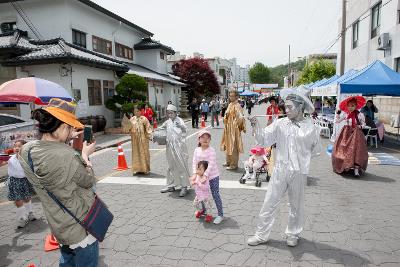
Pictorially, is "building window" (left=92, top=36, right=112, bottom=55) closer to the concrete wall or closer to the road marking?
the concrete wall

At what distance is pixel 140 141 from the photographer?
722cm

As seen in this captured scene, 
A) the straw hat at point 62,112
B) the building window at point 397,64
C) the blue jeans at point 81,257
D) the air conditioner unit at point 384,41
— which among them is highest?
the air conditioner unit at point 384,41

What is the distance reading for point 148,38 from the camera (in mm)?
25484

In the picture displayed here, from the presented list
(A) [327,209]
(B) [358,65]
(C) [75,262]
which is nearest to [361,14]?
(B) [358,65]

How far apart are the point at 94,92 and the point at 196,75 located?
54.7 ft

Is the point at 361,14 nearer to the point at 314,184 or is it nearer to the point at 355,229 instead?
the point at 314,184

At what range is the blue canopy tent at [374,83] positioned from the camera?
9.49m

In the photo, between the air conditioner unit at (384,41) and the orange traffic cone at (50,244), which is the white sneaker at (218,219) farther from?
the air conditioner unit at (384,41)

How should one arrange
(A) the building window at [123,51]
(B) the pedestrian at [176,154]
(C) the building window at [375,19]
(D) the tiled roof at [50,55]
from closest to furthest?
(B) the pedestrian at [176,154] → (D) the tiled roof at [50,55] → (C) the building window at [375,19] → (A) the building window at [123,51]

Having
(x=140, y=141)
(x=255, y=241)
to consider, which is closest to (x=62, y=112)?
(x=255, y=241)

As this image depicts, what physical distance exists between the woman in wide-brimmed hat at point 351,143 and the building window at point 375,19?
1307cm

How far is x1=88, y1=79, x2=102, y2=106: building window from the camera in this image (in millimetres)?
15578

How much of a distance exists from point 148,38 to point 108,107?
11477 mm

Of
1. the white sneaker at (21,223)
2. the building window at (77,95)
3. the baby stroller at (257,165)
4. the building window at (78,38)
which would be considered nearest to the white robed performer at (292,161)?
the baby stroller at (257,165)
